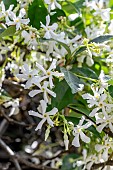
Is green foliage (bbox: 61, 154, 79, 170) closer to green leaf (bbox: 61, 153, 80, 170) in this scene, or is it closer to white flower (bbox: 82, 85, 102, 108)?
green leaf (bbox: 61, 153, 80, 170)

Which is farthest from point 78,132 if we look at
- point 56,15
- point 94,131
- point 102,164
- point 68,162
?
point 68,162

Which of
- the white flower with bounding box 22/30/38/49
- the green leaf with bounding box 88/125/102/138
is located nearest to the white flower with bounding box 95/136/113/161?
the green leaf with bounding box 88/125/102/138

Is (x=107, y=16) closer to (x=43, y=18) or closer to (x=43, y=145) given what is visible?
(x=43, y=18)

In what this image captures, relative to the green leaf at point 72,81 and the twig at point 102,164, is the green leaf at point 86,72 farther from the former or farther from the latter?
the twig at point 102,164

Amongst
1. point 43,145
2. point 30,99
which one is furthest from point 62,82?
point 43,145

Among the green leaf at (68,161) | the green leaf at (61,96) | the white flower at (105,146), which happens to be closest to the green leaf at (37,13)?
the green leaf at (61,96)

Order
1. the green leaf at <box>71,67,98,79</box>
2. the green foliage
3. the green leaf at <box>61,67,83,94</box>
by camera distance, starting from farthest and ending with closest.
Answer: the green foliage
the green leaf at <box>71,67,98,79</box>
the green leaf at <box>61,67,83,94</box>

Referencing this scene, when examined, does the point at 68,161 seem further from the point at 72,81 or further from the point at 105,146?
the point at 72,81
